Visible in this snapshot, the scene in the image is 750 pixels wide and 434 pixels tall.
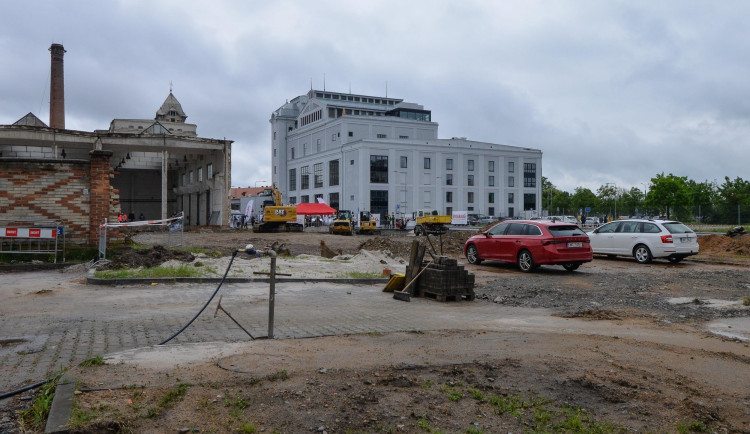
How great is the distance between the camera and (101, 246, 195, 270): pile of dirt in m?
14.4

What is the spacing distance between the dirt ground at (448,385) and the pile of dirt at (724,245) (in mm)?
18005

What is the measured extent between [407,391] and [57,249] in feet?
48.9

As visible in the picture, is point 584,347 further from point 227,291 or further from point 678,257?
point 678,257

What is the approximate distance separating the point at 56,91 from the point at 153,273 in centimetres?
4839

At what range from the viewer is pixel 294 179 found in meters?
92.9

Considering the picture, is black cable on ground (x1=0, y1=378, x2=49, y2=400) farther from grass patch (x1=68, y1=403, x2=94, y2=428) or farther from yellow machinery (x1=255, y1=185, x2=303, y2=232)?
yellow machinery (x1=255, y1=185, x2=303, y2=232)

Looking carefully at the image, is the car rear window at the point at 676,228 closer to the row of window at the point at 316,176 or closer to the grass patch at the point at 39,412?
the grass patch at the point at 39,412

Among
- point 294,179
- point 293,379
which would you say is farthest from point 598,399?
point 294,179

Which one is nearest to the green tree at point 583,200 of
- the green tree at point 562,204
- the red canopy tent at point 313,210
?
the green tree at point 562,204

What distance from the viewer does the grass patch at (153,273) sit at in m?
12.8

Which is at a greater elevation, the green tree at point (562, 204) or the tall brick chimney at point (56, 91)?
the tall brick chimney at point (56, 91)

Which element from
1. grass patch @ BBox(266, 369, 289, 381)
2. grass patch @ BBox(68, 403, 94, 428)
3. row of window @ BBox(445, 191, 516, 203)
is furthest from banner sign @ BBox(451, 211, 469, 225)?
grass patch @ BBox(68, 403, 94, 428)

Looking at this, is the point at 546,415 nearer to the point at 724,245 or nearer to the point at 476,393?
the point at 476,393

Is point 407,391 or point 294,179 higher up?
point 294,179
